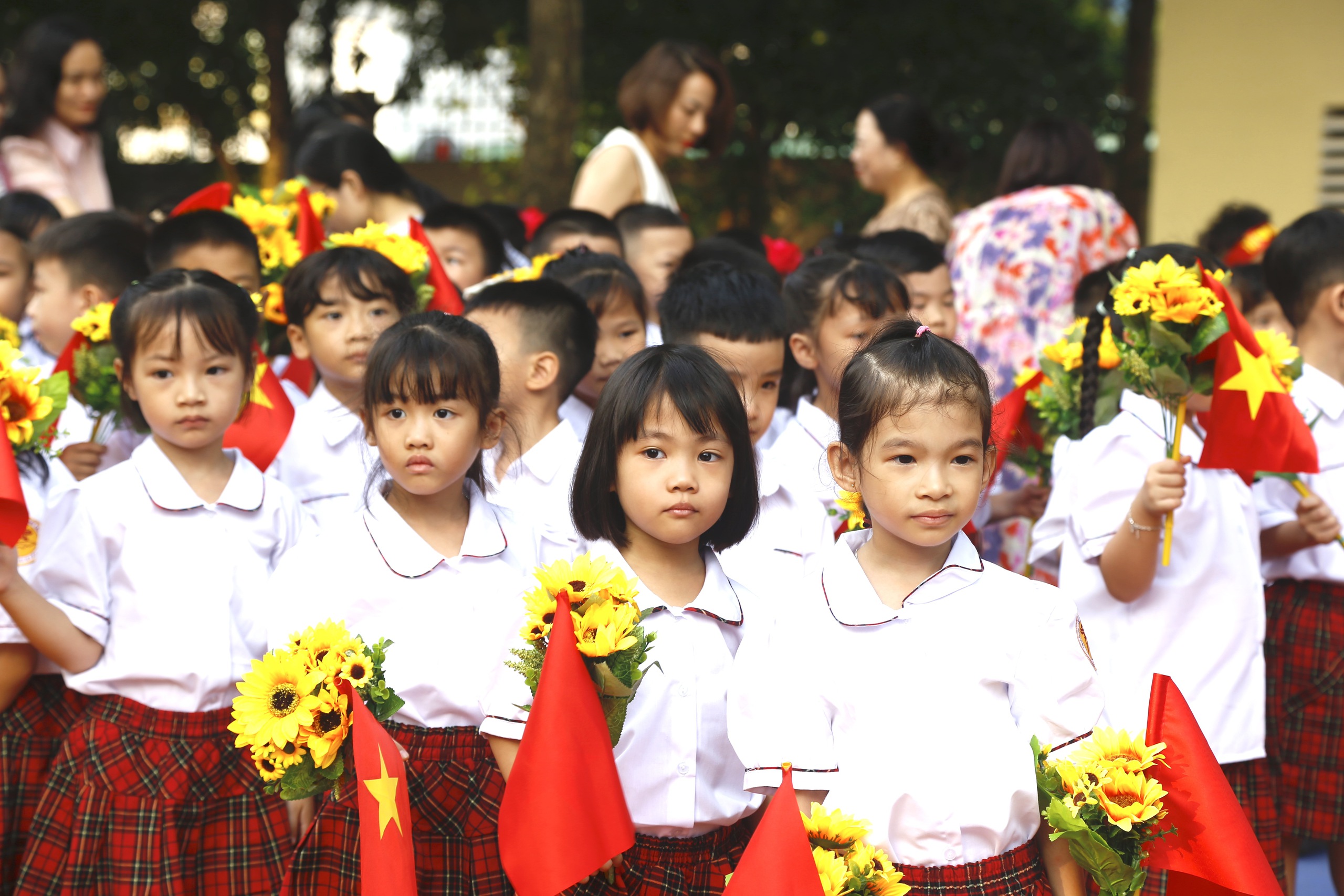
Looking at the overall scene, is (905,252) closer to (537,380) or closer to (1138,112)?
(537,380)

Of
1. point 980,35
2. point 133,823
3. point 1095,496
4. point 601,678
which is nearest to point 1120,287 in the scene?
point 1095,496

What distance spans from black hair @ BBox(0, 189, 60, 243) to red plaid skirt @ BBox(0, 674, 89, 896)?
2318mm

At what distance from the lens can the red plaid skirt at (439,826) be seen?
243cm

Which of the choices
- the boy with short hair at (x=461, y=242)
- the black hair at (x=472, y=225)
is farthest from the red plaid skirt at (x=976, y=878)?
the black hair at (x=472, y=225)

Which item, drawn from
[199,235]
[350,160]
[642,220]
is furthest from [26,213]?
[642,220]

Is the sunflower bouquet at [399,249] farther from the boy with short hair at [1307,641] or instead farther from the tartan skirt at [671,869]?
the boy with short hair at [1307,641]

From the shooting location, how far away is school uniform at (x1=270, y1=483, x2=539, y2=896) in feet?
7.99

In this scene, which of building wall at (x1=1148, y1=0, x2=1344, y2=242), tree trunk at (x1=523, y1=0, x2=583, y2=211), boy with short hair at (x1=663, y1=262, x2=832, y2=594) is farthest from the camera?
tree trunk at (x1=523, y1=0, x2=583, y2=211)

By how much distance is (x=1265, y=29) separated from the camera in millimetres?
7020

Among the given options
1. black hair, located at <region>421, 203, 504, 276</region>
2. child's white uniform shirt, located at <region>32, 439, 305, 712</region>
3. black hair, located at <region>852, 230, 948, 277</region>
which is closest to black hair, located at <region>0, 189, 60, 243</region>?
black hair, located at <region>421, 203, 504, 276</region>

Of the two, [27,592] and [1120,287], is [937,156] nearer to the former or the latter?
[1120,287]

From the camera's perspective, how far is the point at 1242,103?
7129 millimetres

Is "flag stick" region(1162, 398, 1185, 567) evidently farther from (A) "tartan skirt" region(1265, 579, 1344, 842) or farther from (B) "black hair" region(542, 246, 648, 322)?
(B) "black hair" region(542, 246, 648, 322)

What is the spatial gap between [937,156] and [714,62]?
95cm
